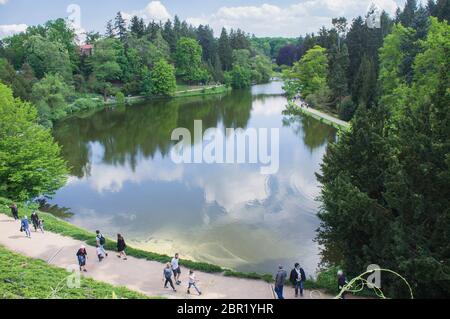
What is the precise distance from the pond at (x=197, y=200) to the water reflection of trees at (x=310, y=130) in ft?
0.32

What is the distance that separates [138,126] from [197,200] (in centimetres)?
2577

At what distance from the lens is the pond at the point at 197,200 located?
703 inches

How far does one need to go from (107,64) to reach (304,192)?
53889 mm

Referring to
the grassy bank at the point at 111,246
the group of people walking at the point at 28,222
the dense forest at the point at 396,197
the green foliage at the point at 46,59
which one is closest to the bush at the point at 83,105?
the green foliage at the point at 46,59

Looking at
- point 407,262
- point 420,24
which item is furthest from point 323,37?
point 407,262

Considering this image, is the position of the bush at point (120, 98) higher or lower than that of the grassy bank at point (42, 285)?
higher

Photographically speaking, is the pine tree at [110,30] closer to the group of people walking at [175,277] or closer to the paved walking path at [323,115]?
the paved walking path at [323,115]

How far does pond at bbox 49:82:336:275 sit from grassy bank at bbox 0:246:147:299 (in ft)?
17.4

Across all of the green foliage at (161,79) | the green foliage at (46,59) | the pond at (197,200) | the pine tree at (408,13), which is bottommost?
the pond at (197,200)

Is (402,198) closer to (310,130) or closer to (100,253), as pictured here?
(100,253)

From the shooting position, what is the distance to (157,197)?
2378cm

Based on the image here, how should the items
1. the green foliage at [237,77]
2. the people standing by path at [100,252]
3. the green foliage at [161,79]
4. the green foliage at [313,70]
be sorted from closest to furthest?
the people standing by path at [100,252] → the green foliage at [313,70] → the green foliage at [161,79] → the green foliage at [237,77]

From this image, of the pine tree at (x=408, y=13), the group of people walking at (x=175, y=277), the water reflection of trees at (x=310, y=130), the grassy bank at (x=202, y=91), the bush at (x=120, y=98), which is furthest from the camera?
the grassy bank at (x=202, y=91)

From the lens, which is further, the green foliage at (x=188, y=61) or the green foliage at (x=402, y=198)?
the green foliage at (x=188, y=61)
